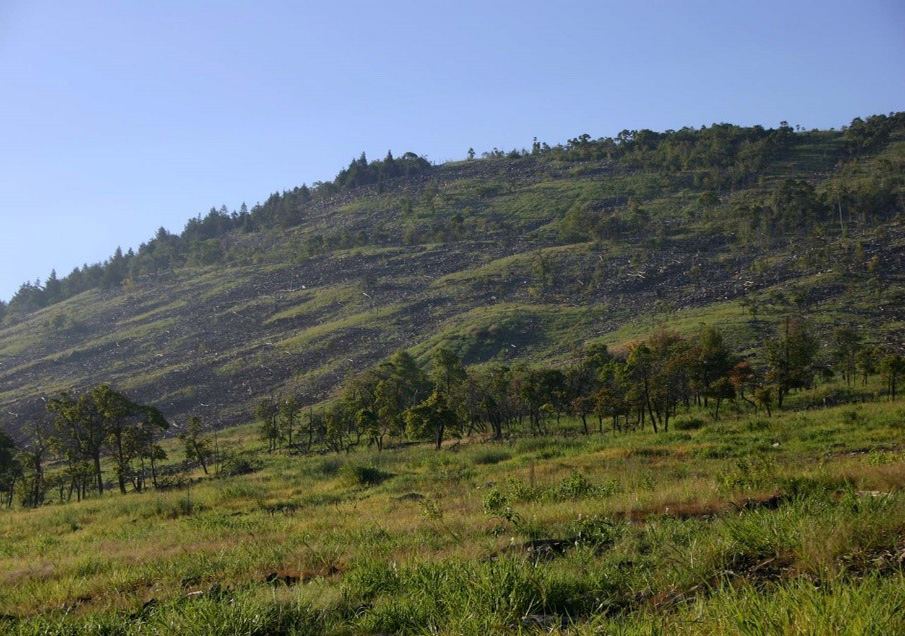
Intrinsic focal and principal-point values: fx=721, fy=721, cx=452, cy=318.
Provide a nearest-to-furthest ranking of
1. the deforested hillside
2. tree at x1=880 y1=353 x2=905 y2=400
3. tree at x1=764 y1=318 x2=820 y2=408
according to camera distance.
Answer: tree at x1=880 y1=353 x2=905 y2=400, tree at x1=764 y1=318 x2=820 y2=408, the deforested hillside

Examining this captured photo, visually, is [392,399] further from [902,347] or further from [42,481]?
[902,347]

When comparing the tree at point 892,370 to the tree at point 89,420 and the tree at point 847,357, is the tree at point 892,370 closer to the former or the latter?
the tree at point 847,357

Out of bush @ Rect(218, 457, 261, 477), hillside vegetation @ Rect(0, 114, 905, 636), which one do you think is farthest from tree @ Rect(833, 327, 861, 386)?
bush @ Rect(218, 457, 261, 477)

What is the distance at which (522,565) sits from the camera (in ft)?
19.1

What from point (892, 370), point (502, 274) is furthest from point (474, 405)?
point (502, 274)

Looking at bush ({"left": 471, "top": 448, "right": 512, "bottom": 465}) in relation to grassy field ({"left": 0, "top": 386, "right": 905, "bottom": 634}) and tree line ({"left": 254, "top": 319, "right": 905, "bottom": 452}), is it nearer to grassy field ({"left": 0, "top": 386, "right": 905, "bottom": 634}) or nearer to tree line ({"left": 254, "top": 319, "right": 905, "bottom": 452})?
grassy field ({"left": 0, "top": 386, "right": 905, "bottom": 634})

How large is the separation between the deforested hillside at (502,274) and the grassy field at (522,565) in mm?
54338

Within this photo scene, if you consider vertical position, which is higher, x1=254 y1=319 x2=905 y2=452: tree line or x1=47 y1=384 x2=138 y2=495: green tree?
x1=47 y1=384 x2=138 y2=495: green tree

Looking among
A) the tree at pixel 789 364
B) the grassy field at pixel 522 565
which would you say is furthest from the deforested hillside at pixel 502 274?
the grassy field at pixel 522 565

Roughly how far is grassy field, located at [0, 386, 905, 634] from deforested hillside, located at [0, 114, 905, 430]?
54.3 meters

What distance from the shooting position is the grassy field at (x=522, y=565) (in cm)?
473

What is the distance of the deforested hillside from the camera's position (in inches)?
3238

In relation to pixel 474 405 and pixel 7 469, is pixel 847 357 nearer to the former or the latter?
pixel 474 405

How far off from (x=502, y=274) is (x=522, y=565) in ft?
337
